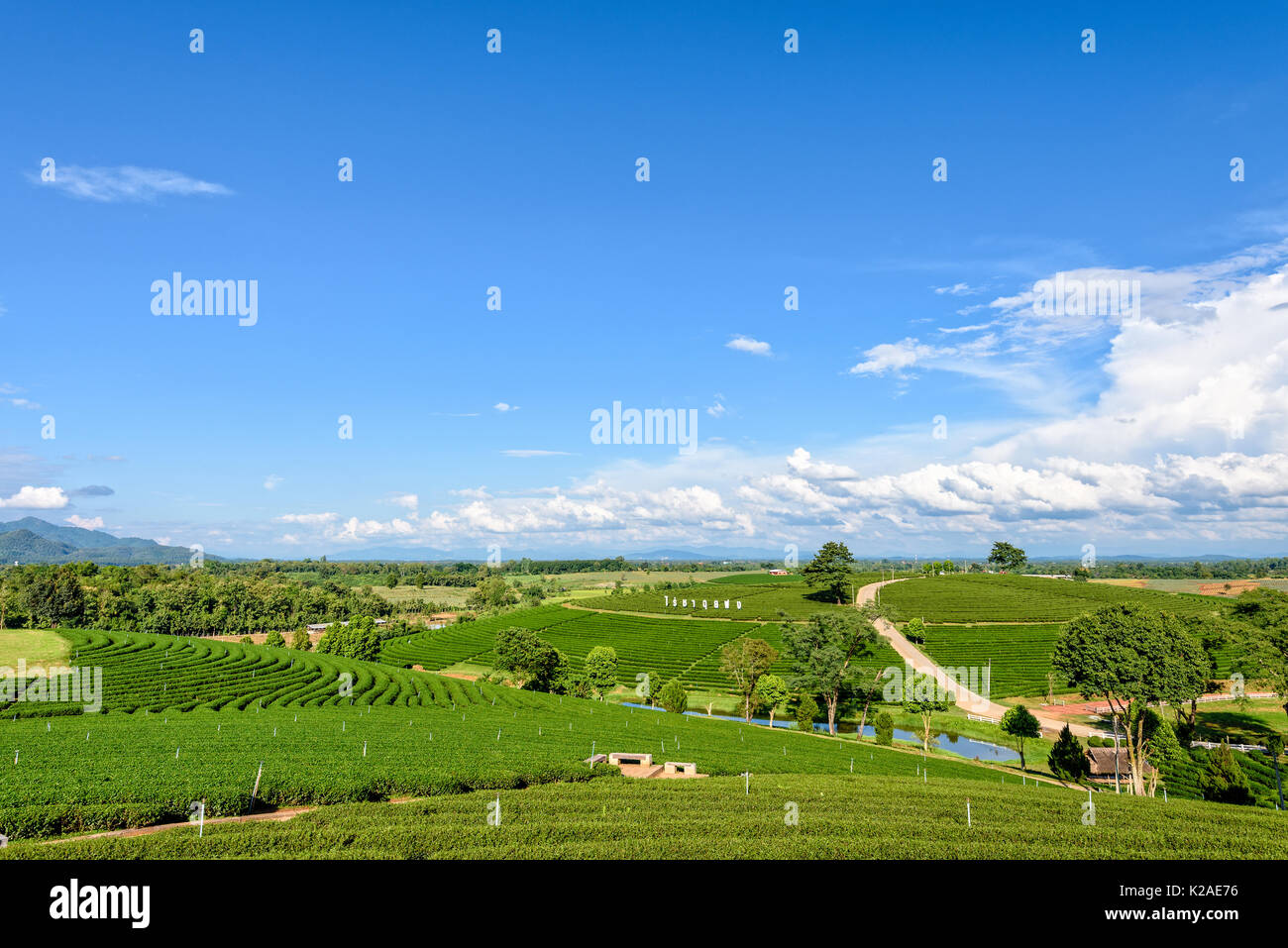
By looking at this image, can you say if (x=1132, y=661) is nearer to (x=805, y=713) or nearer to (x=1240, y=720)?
(x=805, y=713)

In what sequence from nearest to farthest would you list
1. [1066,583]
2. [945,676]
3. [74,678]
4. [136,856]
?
[136,856], [74,678], [945,676], [1066,583]

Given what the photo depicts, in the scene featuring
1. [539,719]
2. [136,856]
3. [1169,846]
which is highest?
[136,856]

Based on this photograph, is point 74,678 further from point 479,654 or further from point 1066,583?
point 1066,583

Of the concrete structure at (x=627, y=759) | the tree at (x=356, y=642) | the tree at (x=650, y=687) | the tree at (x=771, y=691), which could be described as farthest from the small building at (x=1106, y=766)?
the tree at (x=356, y=642)

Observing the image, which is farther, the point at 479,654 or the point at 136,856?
the point at 479,654

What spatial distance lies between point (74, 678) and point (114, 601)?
9999 centimetres

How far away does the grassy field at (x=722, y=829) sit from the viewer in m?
14.1

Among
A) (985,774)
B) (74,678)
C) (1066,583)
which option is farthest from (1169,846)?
(1066,583)

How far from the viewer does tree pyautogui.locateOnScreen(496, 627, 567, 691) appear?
75.6 metres

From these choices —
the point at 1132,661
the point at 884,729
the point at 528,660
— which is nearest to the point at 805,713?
the point at 884,729

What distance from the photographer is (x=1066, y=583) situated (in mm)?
154375

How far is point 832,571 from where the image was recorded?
14562 centimetres
